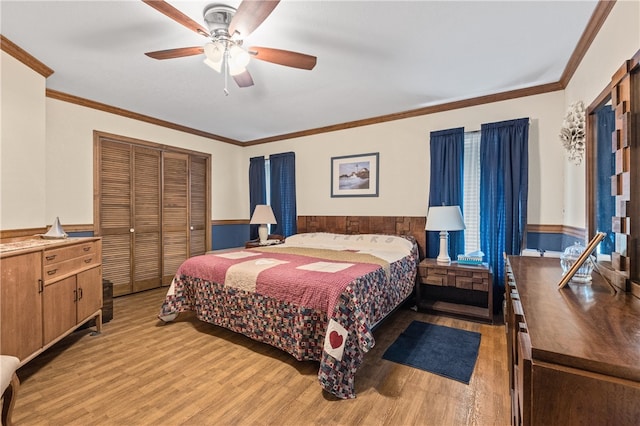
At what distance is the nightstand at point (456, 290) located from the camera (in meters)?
3.03

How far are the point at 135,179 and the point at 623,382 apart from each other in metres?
4.88

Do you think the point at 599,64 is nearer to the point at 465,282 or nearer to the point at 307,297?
the point at 465,282

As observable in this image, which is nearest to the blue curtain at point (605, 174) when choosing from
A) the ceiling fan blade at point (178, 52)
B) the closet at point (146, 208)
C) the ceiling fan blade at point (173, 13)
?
the ceiling fan blade at point (173, 13)

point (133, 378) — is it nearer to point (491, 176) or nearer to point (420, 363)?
point (420, 363)

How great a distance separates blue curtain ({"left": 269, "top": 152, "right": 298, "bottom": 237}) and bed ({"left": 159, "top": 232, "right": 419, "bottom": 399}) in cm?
163

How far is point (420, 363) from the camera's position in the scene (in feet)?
7.43

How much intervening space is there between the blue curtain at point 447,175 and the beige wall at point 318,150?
0.15 m

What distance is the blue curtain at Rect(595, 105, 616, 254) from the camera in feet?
5.18

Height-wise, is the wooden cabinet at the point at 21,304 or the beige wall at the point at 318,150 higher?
the beige wall at the point at 318,150

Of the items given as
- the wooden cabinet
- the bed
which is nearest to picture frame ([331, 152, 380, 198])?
the bed

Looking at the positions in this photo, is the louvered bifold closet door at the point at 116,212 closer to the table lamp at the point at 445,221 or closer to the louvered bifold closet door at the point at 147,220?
the louvered bifold closet door at the point at 147,220

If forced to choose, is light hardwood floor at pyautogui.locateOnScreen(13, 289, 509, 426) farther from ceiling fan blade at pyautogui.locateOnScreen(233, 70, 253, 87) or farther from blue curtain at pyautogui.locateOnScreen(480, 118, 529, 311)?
ceiling fan blade at pyautogui.locateOnScreen(233, 70, 253, 87)

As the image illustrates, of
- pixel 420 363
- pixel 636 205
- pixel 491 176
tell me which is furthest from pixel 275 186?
pixel 636 205

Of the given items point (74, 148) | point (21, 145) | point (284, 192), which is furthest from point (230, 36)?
point (284, 192)
